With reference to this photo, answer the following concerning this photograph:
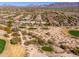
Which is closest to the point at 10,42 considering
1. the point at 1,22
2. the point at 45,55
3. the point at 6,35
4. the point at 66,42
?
the point at 6,35

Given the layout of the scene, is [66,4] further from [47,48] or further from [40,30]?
[47,48]

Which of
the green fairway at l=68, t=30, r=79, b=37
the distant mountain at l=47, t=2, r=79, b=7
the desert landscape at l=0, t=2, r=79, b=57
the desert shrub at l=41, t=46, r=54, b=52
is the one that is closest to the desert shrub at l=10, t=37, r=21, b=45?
the desert landscape at l=0, t=2, r=79, b=57

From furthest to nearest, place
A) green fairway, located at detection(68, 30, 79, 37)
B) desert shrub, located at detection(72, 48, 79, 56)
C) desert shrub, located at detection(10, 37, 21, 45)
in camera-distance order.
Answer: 1. green fairway, located at detection(68, 30, 79, 37)
2. desert shrub, located at detection(10, 37, 21, 45)
3. desert shrub, located at detection(72, 48, 79, 56)

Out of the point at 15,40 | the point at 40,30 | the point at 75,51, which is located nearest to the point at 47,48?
the point at 40,30

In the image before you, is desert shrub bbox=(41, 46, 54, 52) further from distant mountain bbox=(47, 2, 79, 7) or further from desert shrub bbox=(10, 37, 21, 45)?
distant mountain bbox=(47, 2, 79, 7)

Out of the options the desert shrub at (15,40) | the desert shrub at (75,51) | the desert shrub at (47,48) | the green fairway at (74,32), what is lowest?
the desert shrub at (75,51)

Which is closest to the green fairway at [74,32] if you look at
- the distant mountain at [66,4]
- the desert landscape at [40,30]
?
the desert landscape at [40,30]

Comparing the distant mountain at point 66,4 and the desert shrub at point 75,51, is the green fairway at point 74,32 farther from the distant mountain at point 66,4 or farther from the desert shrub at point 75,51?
the distant mountain at point 66,4

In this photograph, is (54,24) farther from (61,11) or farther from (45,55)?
(45,55)

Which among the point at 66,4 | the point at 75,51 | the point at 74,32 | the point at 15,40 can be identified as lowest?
the point at 75,51
